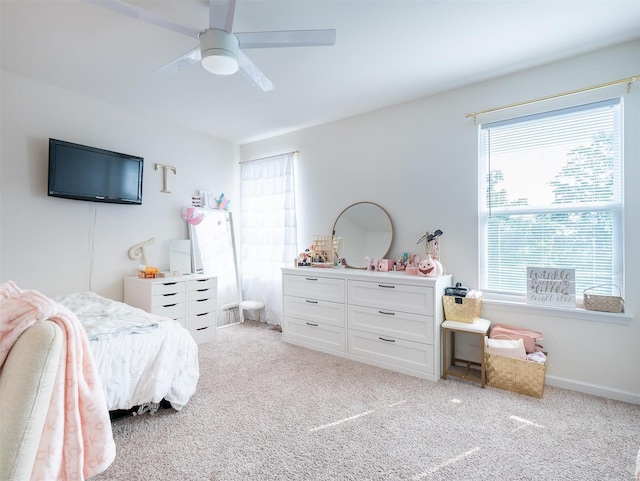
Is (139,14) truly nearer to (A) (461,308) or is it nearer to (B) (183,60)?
(B) (183,60)

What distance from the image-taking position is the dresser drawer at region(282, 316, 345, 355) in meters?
3.17

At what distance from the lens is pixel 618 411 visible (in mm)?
2129

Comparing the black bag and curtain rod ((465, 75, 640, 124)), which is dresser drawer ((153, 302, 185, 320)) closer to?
the black bag

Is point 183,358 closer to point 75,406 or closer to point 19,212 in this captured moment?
point 75,406

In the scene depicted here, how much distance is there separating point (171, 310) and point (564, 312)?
361cm

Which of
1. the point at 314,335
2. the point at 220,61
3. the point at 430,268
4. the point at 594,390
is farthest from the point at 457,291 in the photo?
the point at 220,61

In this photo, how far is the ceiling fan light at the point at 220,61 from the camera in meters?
1.78

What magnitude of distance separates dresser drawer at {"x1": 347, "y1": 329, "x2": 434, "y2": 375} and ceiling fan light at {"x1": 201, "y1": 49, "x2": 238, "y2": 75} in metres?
2.41

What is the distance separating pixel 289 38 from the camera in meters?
1.76

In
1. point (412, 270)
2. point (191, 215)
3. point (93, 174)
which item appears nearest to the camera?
point (412, 270)

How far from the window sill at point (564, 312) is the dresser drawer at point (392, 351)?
74 centimetres

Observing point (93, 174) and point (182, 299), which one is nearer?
point (93, 174)

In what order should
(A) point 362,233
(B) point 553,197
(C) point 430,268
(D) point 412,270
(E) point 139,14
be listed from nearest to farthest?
(E) point 139,14, (B) point 553,197, (C) point 430,268, (D) point 412,270, (A) point 362,233

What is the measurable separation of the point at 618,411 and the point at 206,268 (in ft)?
13.7
